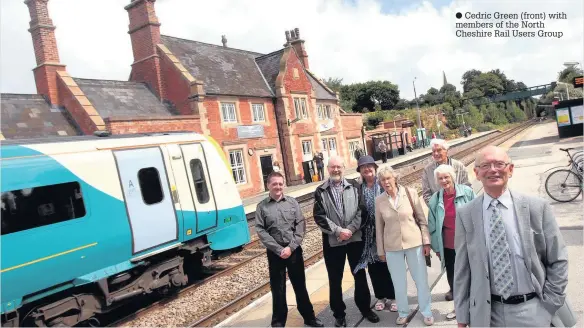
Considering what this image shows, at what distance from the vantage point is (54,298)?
6.21m


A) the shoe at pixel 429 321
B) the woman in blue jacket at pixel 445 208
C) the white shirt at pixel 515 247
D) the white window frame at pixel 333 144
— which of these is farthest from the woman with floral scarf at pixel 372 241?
the white window frame at pixel 333 144

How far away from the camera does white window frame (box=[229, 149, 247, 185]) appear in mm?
22906

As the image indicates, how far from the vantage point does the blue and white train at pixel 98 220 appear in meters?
5.62

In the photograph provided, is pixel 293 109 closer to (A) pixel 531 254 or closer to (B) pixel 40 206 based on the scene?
(B) pixel 40 206

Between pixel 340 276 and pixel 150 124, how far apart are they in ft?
51.5

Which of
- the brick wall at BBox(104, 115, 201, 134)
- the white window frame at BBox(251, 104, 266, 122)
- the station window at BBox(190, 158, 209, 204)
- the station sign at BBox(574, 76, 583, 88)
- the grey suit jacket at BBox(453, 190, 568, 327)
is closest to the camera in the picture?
the grey suit jacket at BBox(453, 190, 568, 327)

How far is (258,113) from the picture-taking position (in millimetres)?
25344

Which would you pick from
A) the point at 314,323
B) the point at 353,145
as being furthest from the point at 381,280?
the point at 353,145

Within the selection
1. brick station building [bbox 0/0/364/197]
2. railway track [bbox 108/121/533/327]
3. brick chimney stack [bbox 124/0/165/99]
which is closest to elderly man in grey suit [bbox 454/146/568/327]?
railway track [bbox 108/121/533/327]

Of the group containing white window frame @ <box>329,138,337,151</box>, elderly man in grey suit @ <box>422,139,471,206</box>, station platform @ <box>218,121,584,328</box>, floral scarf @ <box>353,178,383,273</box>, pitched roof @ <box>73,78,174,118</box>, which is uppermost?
pitched roof @ <box>73,78,174,118</box>

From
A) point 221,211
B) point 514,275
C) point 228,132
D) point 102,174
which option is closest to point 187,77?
point 228,132

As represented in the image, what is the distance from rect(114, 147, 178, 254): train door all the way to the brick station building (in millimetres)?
11249

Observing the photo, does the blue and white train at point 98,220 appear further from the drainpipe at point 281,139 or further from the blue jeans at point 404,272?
the drainpipe at point 281,139

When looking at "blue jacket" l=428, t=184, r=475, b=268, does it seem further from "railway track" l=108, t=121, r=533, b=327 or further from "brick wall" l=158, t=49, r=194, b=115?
"brick wall" l=158, t=49, r=194, b=115
